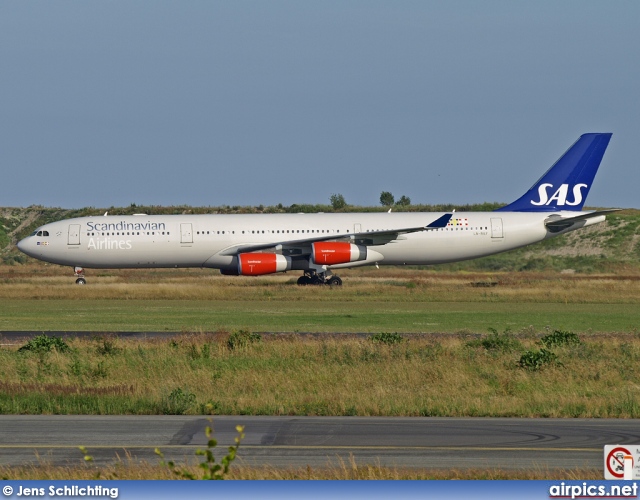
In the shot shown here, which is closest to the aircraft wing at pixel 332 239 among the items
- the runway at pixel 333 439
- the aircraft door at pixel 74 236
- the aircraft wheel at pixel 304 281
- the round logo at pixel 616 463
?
the aircraft wheel at pixel 304 281

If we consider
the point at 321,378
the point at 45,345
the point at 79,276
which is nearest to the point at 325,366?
the point at 321,378

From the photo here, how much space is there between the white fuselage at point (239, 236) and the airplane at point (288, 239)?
0.16 feet

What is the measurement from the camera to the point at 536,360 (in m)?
21.1

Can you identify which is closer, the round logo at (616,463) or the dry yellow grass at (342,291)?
the round logo at (616,463)

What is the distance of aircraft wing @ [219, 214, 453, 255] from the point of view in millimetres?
48188

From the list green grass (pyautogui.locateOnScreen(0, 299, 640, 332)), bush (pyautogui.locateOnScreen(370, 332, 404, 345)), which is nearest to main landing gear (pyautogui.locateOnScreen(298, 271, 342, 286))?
green grass (pyautogui.locateOnScreen(0, 299, 640, 332))

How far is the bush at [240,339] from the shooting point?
24130 millimetres

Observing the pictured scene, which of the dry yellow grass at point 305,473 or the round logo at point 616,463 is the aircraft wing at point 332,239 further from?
the round logo at point 616,463

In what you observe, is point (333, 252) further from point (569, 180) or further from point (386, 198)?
point (386, 198)

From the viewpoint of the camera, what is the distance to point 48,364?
21.3 metres

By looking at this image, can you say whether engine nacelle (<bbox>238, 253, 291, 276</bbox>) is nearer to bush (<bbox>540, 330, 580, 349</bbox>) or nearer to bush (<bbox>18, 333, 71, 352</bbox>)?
bush (<bbox>18, 333, 71, 352</bbox>)

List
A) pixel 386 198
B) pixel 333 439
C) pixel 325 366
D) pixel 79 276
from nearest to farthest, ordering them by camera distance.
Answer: pixel 333 439, pixel 325 366, pixel 79 276, pixel 386 198

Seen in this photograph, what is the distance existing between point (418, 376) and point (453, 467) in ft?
27.0

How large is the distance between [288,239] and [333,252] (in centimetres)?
330
